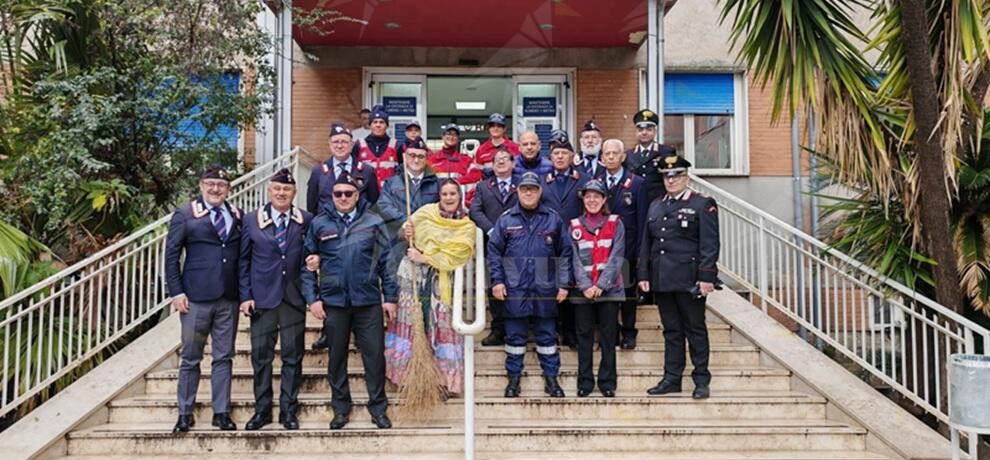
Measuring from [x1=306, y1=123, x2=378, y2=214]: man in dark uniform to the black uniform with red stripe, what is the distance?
2419 mm

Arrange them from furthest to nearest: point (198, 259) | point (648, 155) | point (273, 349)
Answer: point (648, 155), point (273, 349), point (198, 259)

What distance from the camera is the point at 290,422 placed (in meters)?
4.88

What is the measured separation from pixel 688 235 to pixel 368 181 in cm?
269

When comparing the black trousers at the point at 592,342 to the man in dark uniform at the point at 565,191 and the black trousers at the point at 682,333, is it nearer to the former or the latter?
the black trousers at the point at 682,333

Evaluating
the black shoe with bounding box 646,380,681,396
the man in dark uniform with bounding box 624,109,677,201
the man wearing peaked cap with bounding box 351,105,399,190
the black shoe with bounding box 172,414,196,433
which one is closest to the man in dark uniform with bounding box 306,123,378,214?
the man wearing peaked cap with bounding box 351,105,399,190

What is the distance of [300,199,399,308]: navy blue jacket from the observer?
4793mm

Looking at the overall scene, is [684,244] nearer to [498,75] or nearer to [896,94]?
[896,94]

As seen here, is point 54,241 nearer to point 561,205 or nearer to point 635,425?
point 561,205

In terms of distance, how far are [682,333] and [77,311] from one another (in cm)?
486

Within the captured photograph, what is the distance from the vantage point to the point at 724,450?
483 cm

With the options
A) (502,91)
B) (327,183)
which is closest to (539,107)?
(502,91)

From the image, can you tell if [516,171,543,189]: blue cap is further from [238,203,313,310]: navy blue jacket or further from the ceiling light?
the ceiling light

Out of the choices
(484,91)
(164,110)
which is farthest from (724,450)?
(484,91)

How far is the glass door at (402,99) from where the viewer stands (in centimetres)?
1047
